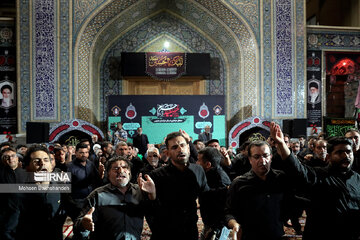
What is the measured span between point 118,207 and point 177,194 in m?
0.41

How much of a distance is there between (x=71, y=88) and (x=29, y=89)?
3.45 ft

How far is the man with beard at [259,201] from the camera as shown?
6.50ft

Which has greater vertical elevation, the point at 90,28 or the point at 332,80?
the point at 90,28

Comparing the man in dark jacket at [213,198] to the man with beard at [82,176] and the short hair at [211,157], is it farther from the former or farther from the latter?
the man with beard at [82,176]

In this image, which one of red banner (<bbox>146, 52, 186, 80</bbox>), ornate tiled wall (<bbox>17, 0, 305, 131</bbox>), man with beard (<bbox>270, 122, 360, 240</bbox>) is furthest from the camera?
red banner (<bbox>146, 52, 186, 80</bbox>)

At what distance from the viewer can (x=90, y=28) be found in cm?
893

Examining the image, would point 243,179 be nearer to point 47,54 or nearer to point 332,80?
point 47,54

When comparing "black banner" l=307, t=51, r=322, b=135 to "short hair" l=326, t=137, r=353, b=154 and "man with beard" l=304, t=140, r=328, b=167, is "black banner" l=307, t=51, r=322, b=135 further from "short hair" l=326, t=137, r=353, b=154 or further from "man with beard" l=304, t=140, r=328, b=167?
"short hair" l=326, t=137, r=353, b=154

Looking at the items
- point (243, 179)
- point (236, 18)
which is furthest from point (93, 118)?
point (243, 179)

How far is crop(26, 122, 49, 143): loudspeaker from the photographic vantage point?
300 inches

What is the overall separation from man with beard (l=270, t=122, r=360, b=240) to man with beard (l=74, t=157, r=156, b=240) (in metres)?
0.89

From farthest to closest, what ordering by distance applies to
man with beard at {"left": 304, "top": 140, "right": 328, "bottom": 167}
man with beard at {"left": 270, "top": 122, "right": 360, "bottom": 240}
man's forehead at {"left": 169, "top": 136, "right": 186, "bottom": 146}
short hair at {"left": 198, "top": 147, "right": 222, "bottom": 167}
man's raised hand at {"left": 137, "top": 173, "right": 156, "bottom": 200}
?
man with beard at {"left": 304, "top": 140, "right": 328, "bottom": 167} → short hair at {"left": 198, "top": 147, "right": 222, "bottom": 167} → man's forehead at {"left": 169, "top": 136, "right": 186, "bottom": 146} → man's raised hand at {"left": 137, "top": 173, "right": 156, "bottom": 200} → man with beard at {"left": 270, "top": 122, "right": 360, "bottom": 240}

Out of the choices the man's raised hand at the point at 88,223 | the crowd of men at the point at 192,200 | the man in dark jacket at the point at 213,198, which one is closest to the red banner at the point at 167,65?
the man in dark jacket at the point at 213,198

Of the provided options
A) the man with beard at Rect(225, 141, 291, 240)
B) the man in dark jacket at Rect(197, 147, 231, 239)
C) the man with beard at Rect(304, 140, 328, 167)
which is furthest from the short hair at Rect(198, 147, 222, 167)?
the man with beard at Rect(304, 140, 328, 167)
